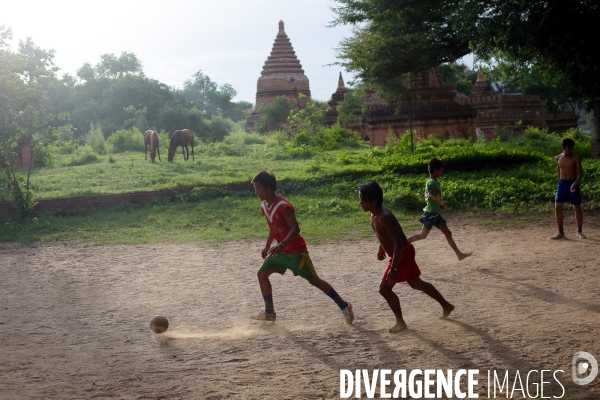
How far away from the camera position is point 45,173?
747 inches

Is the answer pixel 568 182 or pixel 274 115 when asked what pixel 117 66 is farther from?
Result: pixel 568 182

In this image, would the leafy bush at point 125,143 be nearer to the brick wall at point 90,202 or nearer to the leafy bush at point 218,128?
the leafy bush at point 218,128

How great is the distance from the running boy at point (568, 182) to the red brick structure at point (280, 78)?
2836cm

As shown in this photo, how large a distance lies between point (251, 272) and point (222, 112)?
72.8m

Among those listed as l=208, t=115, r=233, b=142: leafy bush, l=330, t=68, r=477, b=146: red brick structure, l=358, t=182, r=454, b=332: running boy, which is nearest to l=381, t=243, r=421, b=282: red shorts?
l=358, t=182, r=454, b=332: running boy

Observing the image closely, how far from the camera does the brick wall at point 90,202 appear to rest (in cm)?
1383

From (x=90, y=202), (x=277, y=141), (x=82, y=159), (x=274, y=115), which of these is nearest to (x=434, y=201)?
(x=90, y=202)

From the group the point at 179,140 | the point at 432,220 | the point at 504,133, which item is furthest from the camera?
the point at 504,133

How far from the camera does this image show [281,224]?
5914 millimetres

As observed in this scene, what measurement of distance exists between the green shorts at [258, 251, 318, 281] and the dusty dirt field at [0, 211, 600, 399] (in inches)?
18.3

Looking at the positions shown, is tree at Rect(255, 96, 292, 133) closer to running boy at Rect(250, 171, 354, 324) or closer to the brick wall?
the brick wall

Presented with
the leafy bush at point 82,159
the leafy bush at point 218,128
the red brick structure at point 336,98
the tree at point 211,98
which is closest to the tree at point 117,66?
the tree at point 211,98

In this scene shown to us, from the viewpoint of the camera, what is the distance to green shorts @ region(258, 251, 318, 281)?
5.85m

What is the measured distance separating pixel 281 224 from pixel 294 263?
36 centimetres
